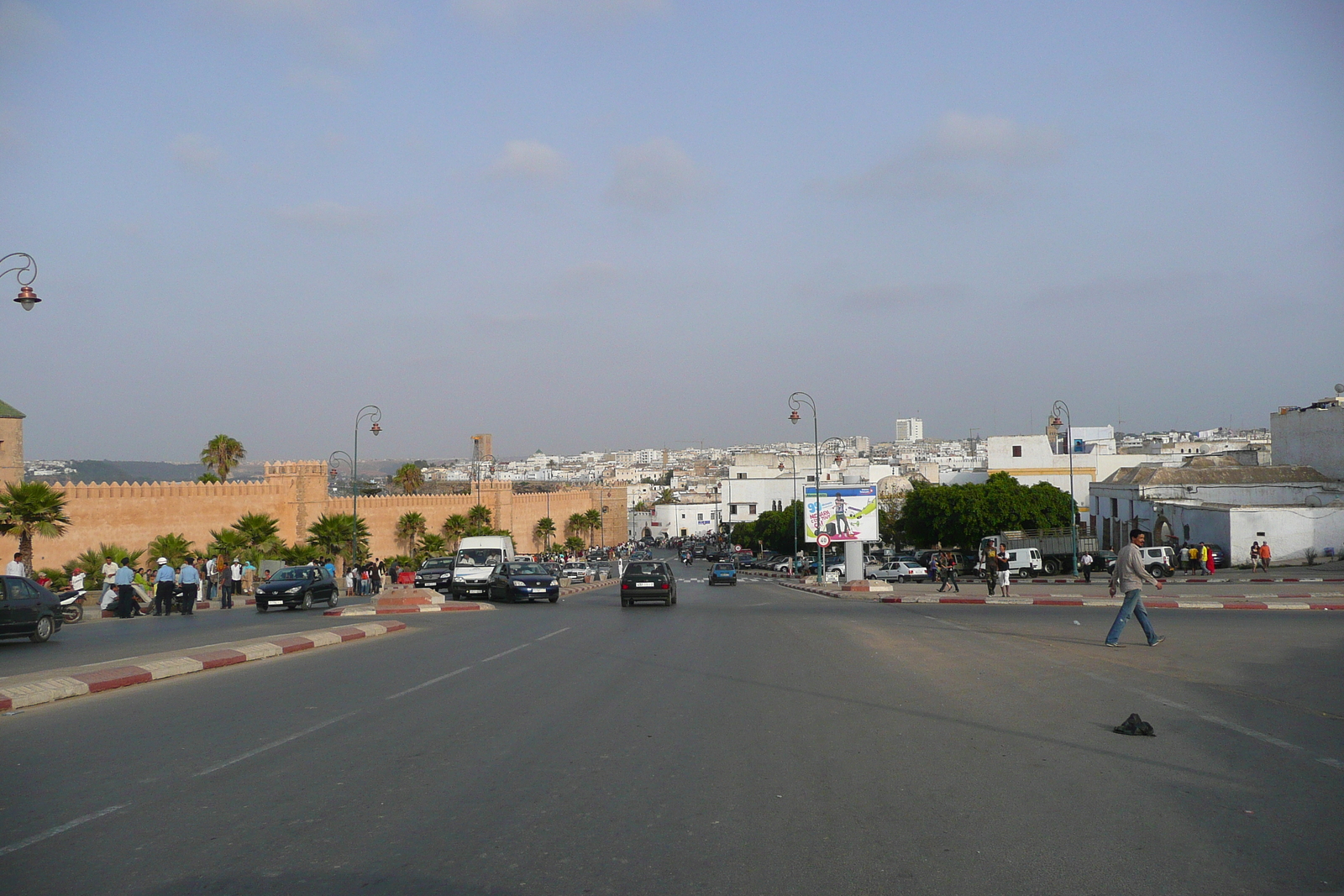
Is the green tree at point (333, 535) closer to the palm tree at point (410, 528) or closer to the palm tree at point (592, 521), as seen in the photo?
the palm tree at point (410, 528)

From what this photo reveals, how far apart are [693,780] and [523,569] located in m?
29.0

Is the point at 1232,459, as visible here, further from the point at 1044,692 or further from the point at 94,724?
the point at 94,724

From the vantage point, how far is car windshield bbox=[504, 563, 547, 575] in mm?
34625

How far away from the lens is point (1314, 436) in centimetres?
6900

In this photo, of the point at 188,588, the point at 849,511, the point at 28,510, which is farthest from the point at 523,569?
the point at 849,511

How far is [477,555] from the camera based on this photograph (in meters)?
38.5

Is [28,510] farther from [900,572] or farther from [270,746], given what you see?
[900,572]

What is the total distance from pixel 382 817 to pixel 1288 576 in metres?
44.7

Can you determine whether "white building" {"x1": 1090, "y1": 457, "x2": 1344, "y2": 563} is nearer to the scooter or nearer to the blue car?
the blue car

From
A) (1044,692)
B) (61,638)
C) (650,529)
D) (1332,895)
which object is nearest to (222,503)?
(61,638)

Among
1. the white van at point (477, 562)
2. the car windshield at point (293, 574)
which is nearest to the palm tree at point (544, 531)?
the white van at point (477, 562)

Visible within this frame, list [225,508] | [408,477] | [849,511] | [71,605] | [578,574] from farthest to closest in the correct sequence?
[408,477]
[225,508]
[578,574]
[849,511]
[71,605]

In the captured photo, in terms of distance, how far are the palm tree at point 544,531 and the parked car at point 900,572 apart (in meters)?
66.4

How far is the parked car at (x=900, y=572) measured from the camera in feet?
188
